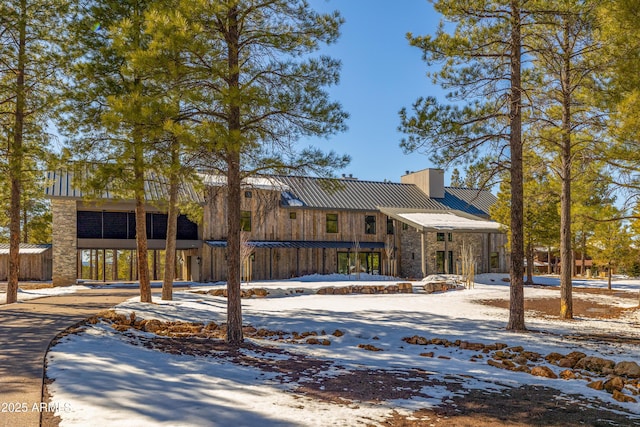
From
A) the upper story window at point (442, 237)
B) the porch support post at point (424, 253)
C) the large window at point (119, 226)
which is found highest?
the large window at point (119, 226)

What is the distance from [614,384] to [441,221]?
21888 mm

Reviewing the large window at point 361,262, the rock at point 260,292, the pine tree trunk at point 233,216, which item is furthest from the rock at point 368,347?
the large window at point 361,262

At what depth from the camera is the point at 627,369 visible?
7.29m

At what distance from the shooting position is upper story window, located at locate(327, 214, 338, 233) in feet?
96.9

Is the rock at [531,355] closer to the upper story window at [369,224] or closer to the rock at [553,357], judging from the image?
the rock at [553,357]

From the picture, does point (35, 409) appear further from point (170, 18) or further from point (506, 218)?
point (506, 218)

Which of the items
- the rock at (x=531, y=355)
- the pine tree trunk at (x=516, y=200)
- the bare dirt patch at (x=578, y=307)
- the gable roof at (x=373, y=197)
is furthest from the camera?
the gable roof at (x=373, y=197)

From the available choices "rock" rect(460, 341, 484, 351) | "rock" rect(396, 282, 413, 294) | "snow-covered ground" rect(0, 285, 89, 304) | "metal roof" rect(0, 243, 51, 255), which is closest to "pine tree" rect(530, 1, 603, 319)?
"rock" rect(460, 341, 484, 351)

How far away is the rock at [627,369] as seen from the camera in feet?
23.5

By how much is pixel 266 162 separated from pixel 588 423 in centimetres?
668

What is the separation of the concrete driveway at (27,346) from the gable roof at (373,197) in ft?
53.4

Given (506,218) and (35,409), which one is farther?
(506,218)

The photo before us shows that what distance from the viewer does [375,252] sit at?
102ft

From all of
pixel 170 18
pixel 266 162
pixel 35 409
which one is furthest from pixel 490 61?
pixel 35 409
